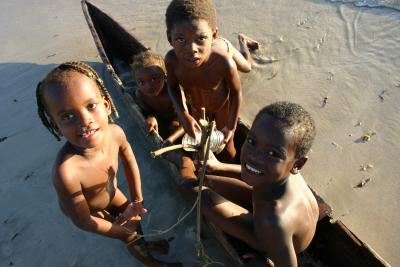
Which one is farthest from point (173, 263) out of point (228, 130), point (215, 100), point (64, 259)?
point (215, 100)

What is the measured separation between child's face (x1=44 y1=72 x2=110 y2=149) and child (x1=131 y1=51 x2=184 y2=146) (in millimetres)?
1271

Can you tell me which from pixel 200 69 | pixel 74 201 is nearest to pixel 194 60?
pixel 200 69

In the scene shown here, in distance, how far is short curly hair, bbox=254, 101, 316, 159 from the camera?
1804mm

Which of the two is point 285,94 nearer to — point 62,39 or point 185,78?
point 185,78

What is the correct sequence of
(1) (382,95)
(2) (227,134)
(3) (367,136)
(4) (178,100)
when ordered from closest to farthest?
(2) (227,134) → (4) (178,100) → (3) (367,136) → (1) (382,95)

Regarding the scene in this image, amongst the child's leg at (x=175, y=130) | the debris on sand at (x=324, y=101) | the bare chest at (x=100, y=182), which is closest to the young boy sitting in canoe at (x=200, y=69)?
the child's leg at (x=175, y=130)

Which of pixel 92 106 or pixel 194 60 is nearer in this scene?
pixel 92 106

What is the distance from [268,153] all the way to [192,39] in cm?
114

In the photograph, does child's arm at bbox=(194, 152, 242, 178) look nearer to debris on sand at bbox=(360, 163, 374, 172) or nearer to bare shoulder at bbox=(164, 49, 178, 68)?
bare shoulder at bbox=(164, 49, 178, 68)

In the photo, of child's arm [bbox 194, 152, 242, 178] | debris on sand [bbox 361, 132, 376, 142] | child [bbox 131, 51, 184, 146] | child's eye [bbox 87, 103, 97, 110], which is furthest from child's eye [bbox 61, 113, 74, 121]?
debris on sand [bbox 361, 132, 376, 142]

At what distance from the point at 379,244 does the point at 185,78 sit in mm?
2091

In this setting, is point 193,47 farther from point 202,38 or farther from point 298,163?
point 298,163

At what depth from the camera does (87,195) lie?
2275 mm

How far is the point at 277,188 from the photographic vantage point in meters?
2.00
